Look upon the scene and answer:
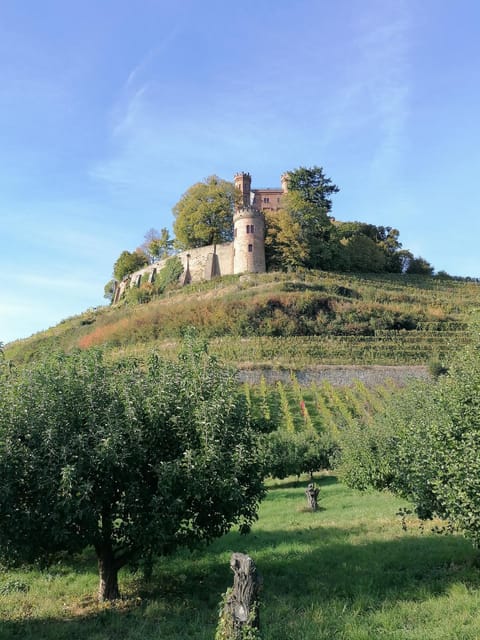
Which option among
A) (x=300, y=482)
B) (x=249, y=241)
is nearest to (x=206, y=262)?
(x=249, y=241)

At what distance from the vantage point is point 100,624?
9.25 m

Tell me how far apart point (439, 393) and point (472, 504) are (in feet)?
9.53

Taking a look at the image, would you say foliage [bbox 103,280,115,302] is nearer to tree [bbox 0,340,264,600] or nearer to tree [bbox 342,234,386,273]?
tree [bbox 342,234,386,273]

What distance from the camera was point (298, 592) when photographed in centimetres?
1037

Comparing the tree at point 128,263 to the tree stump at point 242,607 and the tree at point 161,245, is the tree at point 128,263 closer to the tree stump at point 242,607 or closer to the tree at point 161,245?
the tree at point 161,245

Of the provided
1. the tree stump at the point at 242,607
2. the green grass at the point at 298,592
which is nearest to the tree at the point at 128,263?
the green grass at the point at 298,592

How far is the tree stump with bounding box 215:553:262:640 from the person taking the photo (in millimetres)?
6172

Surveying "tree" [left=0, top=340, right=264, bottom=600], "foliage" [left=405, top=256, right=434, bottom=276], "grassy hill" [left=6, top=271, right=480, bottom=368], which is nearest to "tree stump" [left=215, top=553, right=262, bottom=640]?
"tree" [left=0, top=340, right=264, bottom=600]

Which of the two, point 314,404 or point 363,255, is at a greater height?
point 363,255

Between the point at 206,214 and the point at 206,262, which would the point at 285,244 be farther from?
the point at 206,214

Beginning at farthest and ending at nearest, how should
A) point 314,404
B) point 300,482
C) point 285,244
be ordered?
point 285,244 < point 314,404 < point 300,482

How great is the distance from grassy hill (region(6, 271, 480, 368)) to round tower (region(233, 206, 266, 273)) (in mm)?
2407

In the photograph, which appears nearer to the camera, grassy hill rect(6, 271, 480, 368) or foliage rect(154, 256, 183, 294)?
grassy hill rect(6, 271, 480, 368)

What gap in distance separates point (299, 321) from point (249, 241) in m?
15.6
